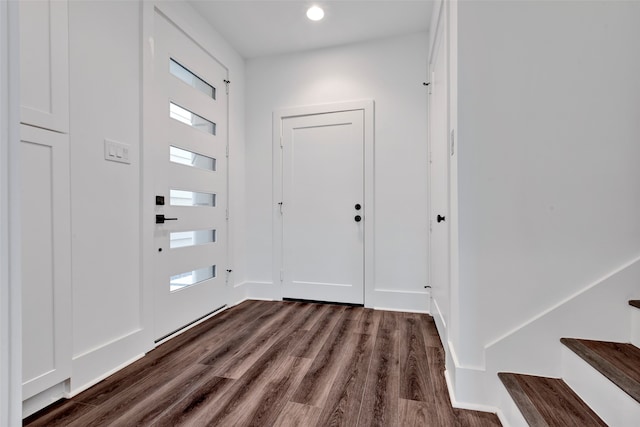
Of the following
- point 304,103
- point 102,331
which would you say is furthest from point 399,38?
point 102,331

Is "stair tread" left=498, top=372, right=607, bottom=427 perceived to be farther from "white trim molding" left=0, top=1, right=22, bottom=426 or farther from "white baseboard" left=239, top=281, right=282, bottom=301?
"white baseboard" left=239, top=281, right=282, bottom=301

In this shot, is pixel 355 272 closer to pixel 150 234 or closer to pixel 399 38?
pixel 150 234

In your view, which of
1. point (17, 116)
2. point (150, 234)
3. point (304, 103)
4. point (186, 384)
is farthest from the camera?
point (304, 103)

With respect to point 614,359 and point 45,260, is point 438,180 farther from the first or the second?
point 45,260

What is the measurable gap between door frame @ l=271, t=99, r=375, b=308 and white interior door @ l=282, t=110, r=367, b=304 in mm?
43

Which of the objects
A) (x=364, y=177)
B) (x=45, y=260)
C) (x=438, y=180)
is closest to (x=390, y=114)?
(x=364, y=177)

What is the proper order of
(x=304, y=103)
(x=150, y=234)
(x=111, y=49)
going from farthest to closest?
(x=304, y=103) → (x=150, y=234) → (x=111, y=49)

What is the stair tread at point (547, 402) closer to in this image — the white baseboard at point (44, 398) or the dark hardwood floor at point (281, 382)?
the dark hardwood floor at point (281, 382)

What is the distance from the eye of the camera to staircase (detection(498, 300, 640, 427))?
102cm

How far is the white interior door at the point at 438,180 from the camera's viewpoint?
6.61 ft

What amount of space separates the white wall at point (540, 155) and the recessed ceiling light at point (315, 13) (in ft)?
4.98

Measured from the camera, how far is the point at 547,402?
1.19 meters

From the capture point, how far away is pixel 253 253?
134 inches

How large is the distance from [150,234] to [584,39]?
267 centimetres
